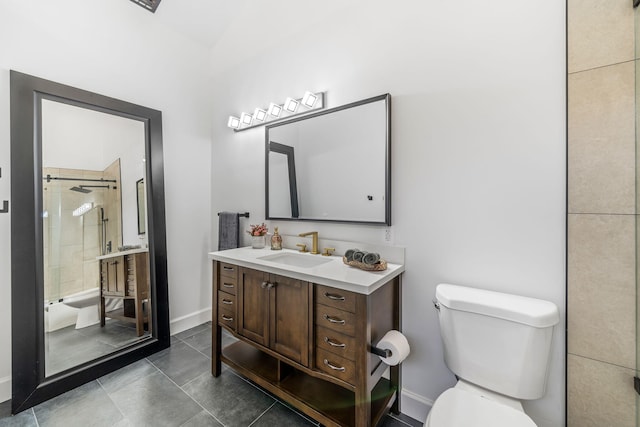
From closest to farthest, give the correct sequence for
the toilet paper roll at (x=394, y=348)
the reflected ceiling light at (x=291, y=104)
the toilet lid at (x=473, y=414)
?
the toilet lid at (x=473, y=414) → the toilet paper roll at (x=394, y=348) → the reflected ceiling light at (x=291, y=104)

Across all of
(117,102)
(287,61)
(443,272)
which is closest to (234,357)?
(443,272)

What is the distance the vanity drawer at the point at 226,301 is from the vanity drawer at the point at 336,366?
73cm

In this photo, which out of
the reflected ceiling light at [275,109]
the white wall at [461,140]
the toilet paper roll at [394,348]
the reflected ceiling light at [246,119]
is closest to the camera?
the white wall at [461,140]

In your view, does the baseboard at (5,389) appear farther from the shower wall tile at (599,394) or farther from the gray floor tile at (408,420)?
the shower wall tile at (599,394)

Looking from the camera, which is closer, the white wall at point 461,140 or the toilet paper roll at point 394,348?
the white wall at point 461,140

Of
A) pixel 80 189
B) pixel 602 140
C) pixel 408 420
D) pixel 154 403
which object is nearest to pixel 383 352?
pixel 408 420

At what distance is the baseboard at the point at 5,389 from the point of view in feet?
5.28

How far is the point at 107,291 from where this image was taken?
2.05m

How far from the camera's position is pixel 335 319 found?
4.26 ft

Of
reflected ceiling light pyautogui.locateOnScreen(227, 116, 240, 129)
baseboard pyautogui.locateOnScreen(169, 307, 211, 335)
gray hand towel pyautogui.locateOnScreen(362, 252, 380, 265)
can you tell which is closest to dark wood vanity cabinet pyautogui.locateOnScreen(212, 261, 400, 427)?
gray hand towel pyautogui.locateOnScreen(362, 252, 380, 265)

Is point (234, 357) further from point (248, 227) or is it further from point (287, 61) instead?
point (287, 61)

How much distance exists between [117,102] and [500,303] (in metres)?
2.89

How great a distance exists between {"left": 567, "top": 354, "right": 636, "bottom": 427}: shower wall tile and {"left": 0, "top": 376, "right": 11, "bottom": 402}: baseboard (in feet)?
10.3

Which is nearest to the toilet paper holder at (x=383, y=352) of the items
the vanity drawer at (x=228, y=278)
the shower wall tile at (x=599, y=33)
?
the vanity drawer at (x=228, y=278)
